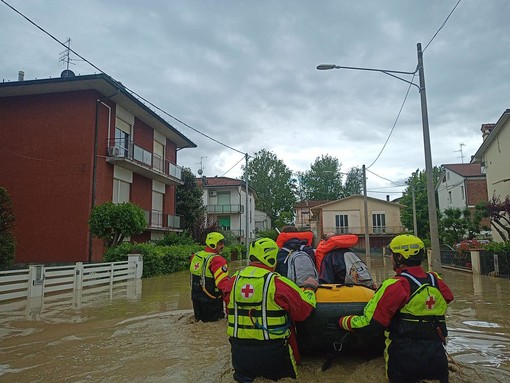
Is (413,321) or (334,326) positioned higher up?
(413,321)

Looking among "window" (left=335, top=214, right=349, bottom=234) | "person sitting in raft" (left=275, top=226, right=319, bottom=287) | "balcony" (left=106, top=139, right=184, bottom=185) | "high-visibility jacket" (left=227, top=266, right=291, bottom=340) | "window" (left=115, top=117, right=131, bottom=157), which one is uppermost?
"window" (left=115, top=117, right=131, bottom=157)

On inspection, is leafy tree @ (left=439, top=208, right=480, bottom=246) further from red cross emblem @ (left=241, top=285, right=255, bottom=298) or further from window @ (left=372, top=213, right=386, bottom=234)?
red cross emblem @ (left=241, top=285, right=255, bottom=298)

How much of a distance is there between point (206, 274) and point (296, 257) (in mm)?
2453

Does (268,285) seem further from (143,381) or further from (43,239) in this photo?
(43,239)

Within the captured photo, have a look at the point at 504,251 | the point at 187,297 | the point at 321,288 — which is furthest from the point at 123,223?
the point at 504,251

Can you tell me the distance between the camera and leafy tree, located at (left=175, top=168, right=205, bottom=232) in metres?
35.2

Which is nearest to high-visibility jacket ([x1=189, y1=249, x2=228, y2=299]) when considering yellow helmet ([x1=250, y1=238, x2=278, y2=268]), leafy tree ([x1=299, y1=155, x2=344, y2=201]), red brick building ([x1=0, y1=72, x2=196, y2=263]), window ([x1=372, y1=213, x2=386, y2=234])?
yellow helmet ([x1=250, y1=238, x2=278, y2=268])

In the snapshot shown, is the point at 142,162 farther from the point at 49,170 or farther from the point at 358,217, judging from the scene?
the point at 358,217

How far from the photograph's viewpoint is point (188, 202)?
35.4 metres

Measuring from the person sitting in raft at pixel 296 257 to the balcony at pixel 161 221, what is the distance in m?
21.6

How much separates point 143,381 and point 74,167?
1861 cm

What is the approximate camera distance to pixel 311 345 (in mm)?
4656

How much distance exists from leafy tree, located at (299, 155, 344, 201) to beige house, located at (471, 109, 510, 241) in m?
50.9

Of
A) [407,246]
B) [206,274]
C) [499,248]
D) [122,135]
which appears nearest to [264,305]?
[407,246]
